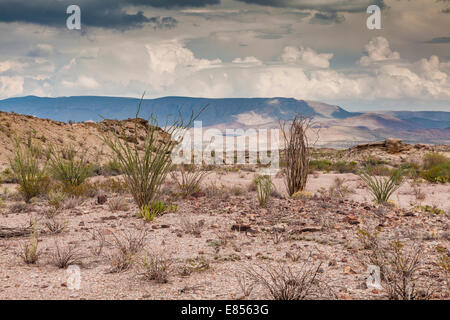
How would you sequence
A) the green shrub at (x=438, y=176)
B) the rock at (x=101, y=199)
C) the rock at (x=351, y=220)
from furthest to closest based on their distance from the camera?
the green shrub at (x=438, y=176) < the rock at (x=101, y=199) < the rock at (x=351, y=220)

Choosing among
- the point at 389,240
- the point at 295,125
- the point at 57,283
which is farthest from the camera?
the point at 295,125

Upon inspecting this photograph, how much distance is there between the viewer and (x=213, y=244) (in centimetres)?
554

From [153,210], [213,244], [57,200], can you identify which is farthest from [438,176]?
[57,200]

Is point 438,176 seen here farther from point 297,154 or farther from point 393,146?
point 393,146

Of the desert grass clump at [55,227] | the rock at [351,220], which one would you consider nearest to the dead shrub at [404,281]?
the rock at [351,220]

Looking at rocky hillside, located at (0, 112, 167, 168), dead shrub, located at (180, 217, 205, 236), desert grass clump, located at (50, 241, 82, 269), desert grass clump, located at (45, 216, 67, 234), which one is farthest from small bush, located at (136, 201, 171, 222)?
rocky hillside, located at (0, 112, 167, 168)

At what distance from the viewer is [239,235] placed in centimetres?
597

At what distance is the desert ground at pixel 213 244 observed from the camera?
13.0 ft

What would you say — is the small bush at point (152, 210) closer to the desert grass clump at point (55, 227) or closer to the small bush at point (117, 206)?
the small bush at point (117, 206)

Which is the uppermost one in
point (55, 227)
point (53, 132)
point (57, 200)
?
point (53, 132)

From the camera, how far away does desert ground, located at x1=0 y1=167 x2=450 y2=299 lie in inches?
156
